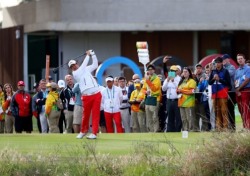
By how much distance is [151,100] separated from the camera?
28125 mm

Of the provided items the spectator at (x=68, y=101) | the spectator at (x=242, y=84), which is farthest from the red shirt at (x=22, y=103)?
the spectator at (x=242, y=84)

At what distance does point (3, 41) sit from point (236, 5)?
1212 centimetres

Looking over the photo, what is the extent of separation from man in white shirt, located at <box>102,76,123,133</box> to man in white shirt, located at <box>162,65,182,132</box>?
187 centimetres

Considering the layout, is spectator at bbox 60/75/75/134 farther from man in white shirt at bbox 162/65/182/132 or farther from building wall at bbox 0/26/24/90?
building wall at bbox 0/26/24/90

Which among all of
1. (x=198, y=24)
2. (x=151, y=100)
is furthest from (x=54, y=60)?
(x=151, y=100)

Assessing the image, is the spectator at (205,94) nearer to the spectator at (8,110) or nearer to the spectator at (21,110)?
the spectator at (21,110)

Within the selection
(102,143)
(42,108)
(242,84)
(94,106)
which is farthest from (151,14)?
(102,143)

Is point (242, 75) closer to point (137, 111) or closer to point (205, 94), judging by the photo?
point (205, 94)

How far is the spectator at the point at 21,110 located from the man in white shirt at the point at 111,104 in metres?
2.94

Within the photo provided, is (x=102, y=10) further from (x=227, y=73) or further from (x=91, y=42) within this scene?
(x=227, y=73)

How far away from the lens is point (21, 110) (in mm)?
30984

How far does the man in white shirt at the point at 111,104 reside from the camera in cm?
2905

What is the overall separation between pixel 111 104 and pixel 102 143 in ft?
21.3

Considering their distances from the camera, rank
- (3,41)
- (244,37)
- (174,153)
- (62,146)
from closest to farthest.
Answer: (174,153), (62,146), (3,41), (244,37)
